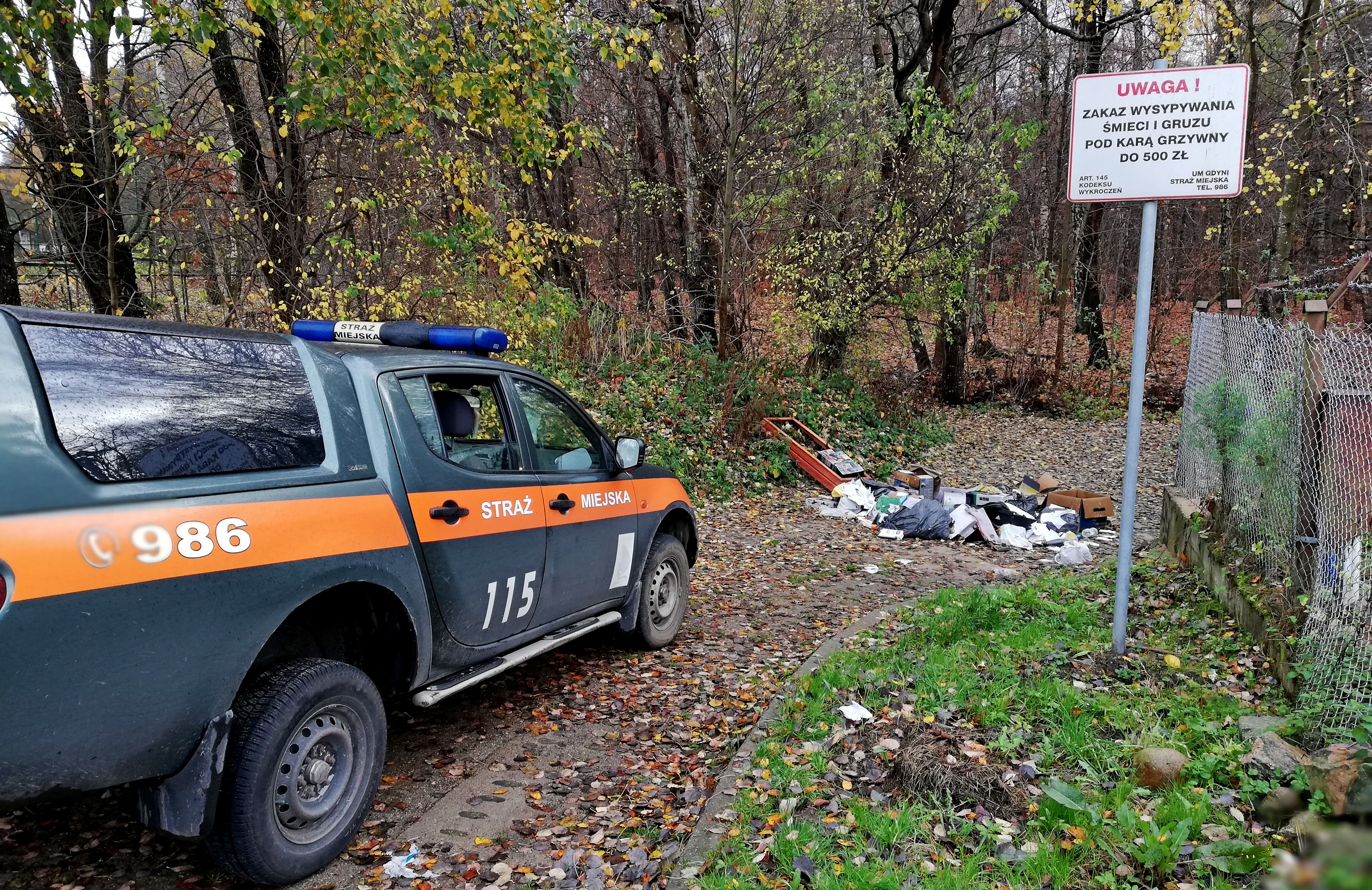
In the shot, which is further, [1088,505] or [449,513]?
[1088,505]

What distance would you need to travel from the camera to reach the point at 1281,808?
317 centimetres

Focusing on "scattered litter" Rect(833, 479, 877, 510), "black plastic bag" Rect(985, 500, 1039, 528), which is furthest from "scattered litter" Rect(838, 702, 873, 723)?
"scattered litter" Rect(833, 479, 877, 510)

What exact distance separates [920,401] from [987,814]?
607 inches

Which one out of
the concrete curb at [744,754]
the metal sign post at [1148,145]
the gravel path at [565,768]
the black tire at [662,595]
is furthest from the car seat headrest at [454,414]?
the metal sign post at [1148,145]

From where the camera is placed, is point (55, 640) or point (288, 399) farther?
point (288, 399)

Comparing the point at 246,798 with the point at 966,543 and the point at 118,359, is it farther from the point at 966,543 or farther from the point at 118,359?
the point at 966,543

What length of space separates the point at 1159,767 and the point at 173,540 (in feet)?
12.9

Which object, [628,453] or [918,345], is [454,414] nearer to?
[628,453]

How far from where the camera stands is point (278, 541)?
3086 millimetres

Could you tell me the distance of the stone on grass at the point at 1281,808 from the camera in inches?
124

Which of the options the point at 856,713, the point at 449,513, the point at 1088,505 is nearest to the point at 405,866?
the point at 449,513

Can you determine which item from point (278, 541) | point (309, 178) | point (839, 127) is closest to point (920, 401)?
point (839, 127)

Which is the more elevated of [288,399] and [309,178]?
[309,178]

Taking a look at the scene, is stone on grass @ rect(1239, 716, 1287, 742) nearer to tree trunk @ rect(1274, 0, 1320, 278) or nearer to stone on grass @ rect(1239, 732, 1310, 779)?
stone on grass @ rect(1239, 732, 1310, 779)
